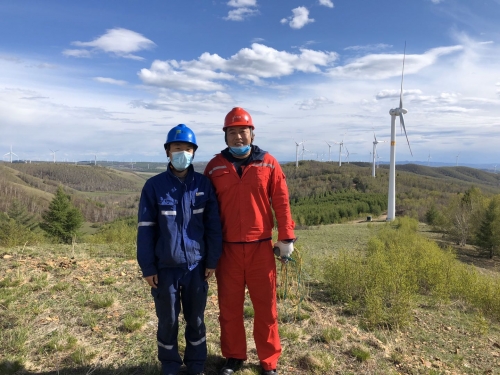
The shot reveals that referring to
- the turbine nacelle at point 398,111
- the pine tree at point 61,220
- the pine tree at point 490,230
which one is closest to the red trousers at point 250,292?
the pine tree at point 61,220

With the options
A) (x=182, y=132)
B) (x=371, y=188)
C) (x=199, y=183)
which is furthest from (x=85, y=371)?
(x=371, y=188)

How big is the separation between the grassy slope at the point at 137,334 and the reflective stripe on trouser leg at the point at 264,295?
0.93 feet

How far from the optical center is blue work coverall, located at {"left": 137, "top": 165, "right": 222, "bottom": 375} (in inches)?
132

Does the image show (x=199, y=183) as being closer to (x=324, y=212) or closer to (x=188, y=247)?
(x=188, y=247)

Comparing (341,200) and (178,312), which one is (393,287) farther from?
(341,200)

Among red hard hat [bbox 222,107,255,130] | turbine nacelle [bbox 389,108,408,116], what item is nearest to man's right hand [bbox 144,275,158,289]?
red hard hat [bbox 222,107,255,130]

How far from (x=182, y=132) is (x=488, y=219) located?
40181mm

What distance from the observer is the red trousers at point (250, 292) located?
371 centimetres

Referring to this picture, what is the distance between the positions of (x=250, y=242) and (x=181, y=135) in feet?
4.52

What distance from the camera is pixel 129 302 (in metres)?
5.64

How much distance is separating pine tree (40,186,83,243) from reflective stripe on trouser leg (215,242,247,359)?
35425 mm

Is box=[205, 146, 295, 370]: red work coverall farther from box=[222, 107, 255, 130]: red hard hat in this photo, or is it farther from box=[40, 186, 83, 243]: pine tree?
box=[40, 186, 83, 243]: pine tree

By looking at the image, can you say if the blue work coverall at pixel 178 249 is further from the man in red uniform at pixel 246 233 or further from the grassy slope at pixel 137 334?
the grassy slope at pixel 137 334

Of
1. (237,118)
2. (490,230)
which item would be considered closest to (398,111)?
(490,230)
